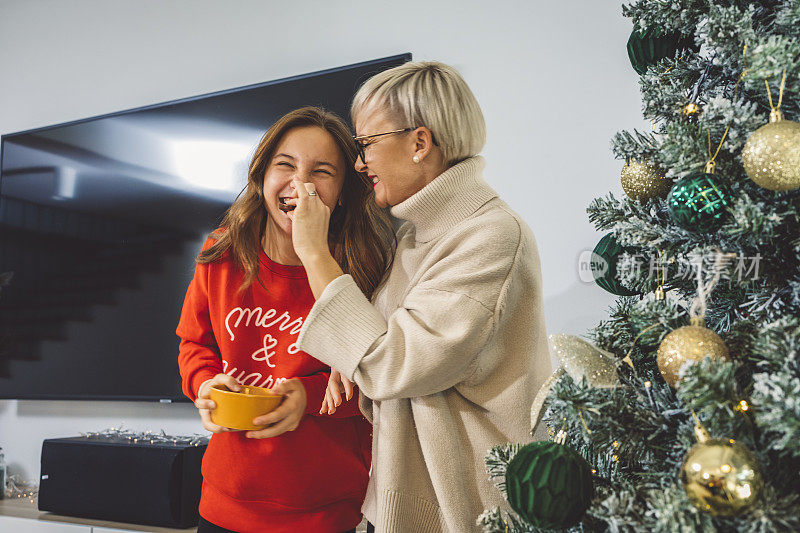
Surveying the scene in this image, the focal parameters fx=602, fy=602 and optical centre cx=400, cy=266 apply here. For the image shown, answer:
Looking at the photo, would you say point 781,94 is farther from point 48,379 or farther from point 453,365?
point 48,379

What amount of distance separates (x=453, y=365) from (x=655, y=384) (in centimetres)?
26

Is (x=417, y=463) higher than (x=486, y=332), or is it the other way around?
(x=486, y=332)

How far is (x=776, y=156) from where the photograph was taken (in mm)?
561

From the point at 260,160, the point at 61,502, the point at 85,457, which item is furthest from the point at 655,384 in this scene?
the point at 61,502

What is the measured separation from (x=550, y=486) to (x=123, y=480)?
1.71 meters

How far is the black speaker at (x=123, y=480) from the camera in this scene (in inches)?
72.4

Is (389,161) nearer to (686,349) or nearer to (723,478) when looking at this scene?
(686,349)

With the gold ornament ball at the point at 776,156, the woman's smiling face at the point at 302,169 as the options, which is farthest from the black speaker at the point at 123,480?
the gold ornament ball at the point at 776,156

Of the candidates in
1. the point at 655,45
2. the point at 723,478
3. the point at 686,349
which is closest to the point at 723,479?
the point at 723,478

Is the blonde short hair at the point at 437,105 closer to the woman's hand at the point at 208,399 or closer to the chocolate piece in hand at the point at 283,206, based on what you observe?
the chocolate piece in hand at the point at 283,206

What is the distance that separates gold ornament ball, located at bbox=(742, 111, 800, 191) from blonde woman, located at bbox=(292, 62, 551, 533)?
1.22 ft

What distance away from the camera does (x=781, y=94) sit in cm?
58

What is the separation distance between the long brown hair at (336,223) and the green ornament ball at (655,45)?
1.83 ft

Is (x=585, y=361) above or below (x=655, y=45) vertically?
below
